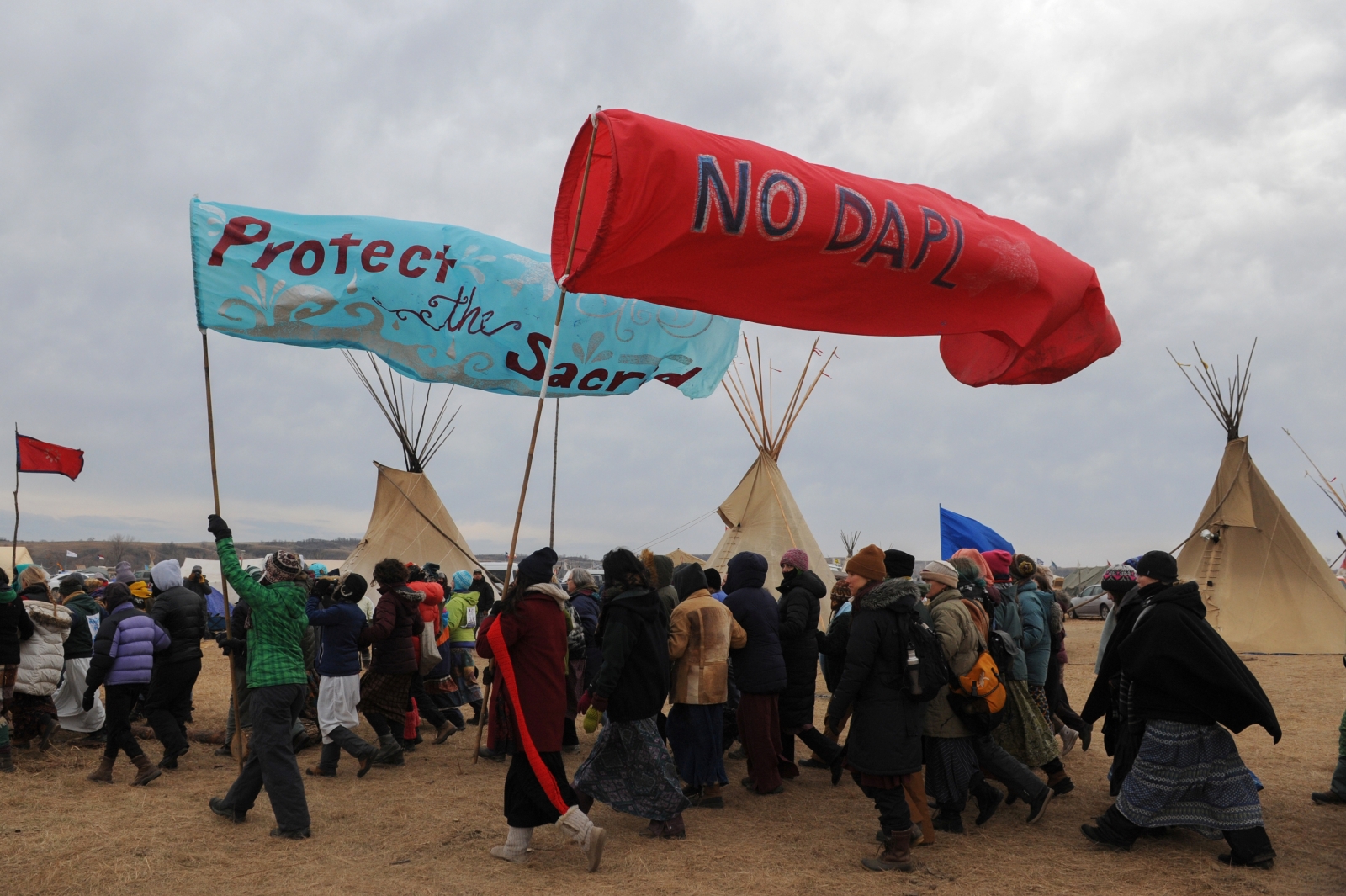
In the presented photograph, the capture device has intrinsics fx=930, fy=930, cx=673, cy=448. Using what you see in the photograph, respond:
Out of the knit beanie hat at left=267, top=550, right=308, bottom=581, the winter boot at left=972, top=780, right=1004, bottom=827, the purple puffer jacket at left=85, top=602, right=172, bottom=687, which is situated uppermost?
the knit beanie hat at left=267, top=550, right=308, bottom=581

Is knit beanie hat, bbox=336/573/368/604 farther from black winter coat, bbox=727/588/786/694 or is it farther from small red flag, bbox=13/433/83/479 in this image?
small red flag, bbox=13/433/83/479

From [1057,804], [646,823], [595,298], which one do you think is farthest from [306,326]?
[1057,804]

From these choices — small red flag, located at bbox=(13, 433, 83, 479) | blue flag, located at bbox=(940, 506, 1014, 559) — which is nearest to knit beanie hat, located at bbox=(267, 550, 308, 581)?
blue flag, located at bbox=(940, 506, 1014, 559)

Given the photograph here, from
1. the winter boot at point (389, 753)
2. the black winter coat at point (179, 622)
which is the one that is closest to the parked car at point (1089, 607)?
the winter boot at point (389, 753)

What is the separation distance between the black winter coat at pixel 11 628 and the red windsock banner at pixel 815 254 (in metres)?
4.77

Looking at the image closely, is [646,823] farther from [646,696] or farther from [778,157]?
[778,157]

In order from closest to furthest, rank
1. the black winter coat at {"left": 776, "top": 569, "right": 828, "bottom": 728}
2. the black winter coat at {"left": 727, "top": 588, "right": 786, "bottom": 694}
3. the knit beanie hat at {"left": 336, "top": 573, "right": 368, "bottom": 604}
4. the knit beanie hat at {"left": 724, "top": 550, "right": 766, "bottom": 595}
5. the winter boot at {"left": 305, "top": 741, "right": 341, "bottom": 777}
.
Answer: the black winter coat at {"left": 727, "top": 588, "right": 786, "bottom": 694}
the knit beanie hat at {"left": 724, "top": 550, "right": 766, "bottom": 595}
the black winter coat at {"left": 776, "top": 569, "right": 828, "bottom": 728}
the knit beanie hat at {"left": 336, "top": 573, "right": 368, "bottom": 604}
the winter boot at {"left": 305, "top": 741, "right": 341, "bottom": 777}

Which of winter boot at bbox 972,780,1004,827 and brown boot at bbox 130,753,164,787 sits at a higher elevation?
winter boot at bbox 972,780,1004,827

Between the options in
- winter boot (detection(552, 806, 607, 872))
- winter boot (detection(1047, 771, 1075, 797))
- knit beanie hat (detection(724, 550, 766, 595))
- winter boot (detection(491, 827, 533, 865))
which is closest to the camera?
winter boot (detection(552, 806, 607, 872))

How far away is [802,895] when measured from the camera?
4.27 metres

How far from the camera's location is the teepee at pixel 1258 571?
14.3 meters

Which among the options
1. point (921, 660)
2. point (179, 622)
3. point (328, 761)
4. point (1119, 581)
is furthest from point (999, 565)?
point (179, 622)

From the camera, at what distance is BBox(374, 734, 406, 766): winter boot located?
693 cm

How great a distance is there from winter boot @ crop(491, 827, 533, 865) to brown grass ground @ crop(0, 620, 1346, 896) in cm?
5
